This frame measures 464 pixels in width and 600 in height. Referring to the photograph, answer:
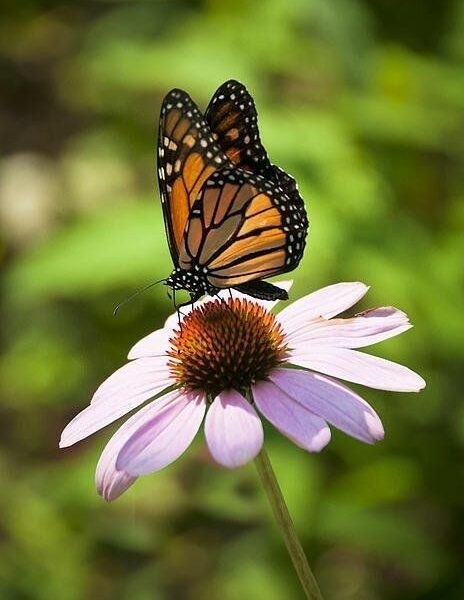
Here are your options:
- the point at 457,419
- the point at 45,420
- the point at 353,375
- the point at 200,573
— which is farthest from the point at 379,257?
the point at 45,420

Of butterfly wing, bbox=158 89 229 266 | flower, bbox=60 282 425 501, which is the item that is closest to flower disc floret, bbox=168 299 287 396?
flower, bbox=60 282 425 501

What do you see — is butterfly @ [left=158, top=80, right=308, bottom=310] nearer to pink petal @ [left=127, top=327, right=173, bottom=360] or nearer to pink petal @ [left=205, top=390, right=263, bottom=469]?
pink petal @ [left=127, top=327, right=173, bottom=360]

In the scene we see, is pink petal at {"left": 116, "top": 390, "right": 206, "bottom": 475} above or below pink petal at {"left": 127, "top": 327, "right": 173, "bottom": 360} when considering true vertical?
below

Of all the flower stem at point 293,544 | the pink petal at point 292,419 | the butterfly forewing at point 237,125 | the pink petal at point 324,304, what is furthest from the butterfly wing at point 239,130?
the flower stem at point 293,544

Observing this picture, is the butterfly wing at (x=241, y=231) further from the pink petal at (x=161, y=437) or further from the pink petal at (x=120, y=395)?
the pink petal at (x=161, y=437)

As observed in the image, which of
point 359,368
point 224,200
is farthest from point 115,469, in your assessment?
point 224,200

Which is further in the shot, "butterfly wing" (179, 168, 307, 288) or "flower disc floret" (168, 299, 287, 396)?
"butterfly wing" (179, 168, 307, 288)
